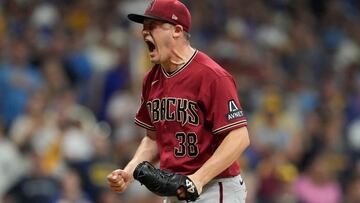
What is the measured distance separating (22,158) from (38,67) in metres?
1.94

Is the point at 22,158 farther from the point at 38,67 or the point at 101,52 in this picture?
the point at 101,52

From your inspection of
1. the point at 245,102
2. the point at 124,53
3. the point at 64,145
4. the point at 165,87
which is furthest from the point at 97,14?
the point at 165,87

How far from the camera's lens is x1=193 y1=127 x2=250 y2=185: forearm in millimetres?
5492

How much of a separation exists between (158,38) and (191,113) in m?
0.44

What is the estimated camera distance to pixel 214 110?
5594mm

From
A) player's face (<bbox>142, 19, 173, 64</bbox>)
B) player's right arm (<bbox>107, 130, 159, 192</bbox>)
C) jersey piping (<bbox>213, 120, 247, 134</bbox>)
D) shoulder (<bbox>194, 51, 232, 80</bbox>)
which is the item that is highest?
player's face (<bbox>142, 19, 173, 64</bbox>)

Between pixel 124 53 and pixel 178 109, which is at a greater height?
pixel 178 109

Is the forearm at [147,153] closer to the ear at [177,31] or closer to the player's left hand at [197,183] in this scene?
the player's left hand at [197,183]

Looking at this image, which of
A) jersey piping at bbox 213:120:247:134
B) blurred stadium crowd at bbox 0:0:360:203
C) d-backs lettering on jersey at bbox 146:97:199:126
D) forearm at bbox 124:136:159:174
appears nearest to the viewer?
jersey piping at bbox 213:120:247:134

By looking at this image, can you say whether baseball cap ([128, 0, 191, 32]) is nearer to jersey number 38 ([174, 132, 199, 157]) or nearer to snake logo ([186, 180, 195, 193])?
jersey number 38 ([174, 132, 199, 157])

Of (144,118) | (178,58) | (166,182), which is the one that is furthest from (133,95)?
(166,182)

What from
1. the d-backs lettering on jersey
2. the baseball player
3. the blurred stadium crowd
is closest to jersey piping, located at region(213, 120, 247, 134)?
the baseball player

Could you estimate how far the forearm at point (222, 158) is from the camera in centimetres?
549

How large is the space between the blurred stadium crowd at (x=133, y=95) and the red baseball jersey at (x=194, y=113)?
3.95m
